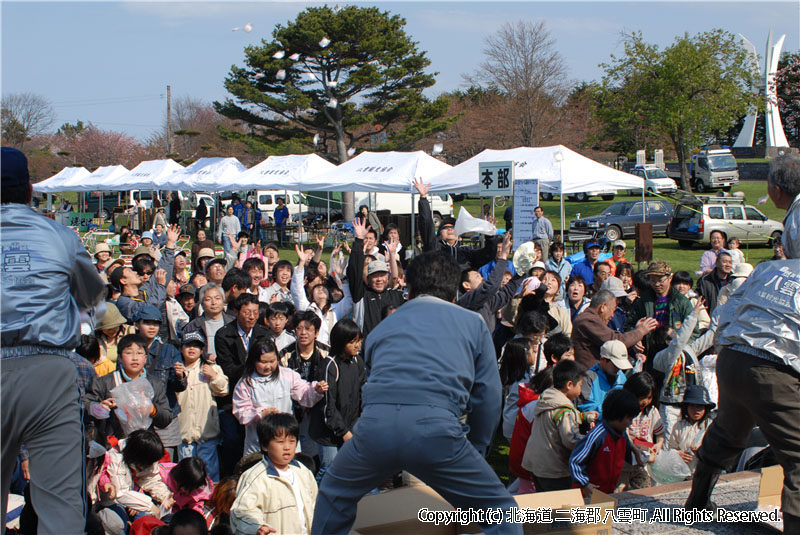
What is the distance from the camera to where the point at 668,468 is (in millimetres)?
5242

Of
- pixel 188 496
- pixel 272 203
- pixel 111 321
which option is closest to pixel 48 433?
pixel 188 496

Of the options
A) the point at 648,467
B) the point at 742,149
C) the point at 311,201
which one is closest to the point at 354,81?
the point at 311,201

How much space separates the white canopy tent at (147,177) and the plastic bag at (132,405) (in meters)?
24.6

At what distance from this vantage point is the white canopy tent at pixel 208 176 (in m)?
26.0

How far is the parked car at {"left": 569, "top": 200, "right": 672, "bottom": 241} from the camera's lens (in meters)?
24.7

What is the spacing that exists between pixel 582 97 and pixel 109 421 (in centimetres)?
4630

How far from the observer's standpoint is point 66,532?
2783 millimetres

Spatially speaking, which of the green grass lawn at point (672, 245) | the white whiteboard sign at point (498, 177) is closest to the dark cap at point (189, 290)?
the white whiteboard sign at point (498, 177)

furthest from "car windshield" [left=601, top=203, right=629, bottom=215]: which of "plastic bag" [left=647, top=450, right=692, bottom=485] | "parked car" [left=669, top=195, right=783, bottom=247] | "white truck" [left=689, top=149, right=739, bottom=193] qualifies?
"plastic bag" [left=647, top=450, right=692, bottom=485]

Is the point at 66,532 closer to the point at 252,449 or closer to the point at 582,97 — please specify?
the point at 252,449

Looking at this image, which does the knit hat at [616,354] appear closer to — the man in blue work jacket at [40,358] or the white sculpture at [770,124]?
the man in blue work jacket at [40,358]

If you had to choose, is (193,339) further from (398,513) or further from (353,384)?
(398,513)

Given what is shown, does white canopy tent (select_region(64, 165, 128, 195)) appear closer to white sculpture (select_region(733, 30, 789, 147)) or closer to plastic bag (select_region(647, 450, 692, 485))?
plastic bag (select_region(647, 450, 692, 485))

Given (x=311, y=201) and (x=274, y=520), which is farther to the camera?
(x=311, y=201)
